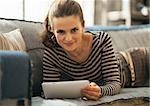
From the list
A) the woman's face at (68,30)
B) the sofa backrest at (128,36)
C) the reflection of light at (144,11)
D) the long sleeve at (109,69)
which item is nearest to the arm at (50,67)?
the woman's face at (68,30)

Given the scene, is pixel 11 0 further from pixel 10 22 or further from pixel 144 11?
pixel 144 11

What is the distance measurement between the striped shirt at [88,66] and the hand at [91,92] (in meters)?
0.17

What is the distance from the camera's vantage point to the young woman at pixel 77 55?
4.26 ft

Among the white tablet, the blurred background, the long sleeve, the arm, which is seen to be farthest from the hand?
the blurred background

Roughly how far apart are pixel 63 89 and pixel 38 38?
18.8 inches

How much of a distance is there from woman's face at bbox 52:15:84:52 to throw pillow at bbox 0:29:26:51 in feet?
0.58

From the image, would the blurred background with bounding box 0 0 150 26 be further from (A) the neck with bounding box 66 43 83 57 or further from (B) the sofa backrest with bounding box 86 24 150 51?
(A) the neck with bounding box 66 43 83 57

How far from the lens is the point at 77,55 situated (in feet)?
4.65

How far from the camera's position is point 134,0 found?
9.64ft

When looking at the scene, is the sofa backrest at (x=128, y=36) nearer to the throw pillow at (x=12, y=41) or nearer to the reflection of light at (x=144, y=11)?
the throw pillow at (x=12, y=41)

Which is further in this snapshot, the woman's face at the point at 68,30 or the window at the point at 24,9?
the window at the point at 24,9

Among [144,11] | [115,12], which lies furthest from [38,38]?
[144,11]

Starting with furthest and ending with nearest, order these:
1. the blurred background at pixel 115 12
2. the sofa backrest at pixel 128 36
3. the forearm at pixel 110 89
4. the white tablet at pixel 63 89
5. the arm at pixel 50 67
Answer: the blurred background at pixel 115 12
the sofa backrest at pixel 128 36
the arm at pixel 50 67
the forearm at pixel 110 89
the white tablet at pixel 63 89

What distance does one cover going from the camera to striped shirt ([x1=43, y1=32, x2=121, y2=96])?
1.37 meters
